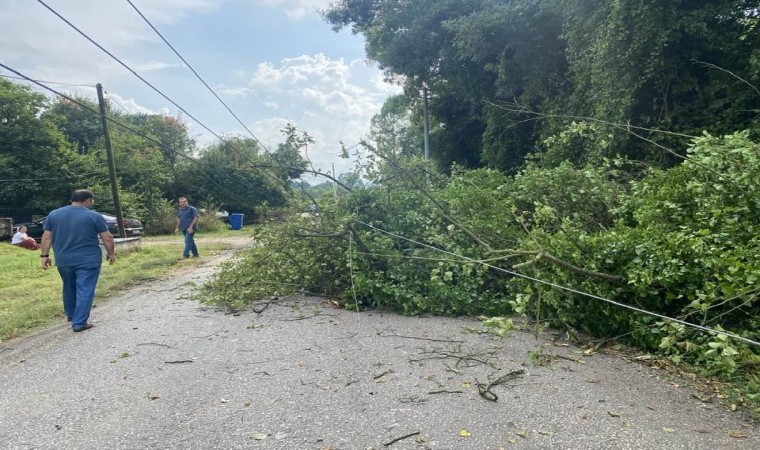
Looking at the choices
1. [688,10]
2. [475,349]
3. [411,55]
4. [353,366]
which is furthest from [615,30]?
[411,55]

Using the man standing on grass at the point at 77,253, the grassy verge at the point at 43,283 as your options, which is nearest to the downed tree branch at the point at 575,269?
the man standing on grass at the point at 77,253

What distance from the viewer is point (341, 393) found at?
3.53m

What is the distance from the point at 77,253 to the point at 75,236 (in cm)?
19

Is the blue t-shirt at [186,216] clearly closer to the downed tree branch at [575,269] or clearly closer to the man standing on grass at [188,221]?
the man standing on grass at [188,221]

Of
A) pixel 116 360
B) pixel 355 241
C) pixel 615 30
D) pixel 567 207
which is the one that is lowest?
pixel 116 360

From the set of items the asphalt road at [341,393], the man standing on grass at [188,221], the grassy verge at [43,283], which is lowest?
the grassy verge at [43,283]

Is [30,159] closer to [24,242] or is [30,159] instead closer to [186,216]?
[24,242]

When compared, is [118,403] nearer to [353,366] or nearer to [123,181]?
[353,366]

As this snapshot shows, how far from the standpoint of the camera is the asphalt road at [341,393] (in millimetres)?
2865

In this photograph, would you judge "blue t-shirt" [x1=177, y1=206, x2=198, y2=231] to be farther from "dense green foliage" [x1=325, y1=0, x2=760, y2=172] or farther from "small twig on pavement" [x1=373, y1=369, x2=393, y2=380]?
"small twig on pavement" [x1=373, y1=369, x2=393, y2=380]

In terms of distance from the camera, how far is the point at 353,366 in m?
4.05

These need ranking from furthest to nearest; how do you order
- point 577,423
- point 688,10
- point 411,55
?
point 411,55 → point 688,10 → point 577,423

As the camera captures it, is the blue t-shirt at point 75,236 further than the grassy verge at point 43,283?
No

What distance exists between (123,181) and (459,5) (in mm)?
20250
